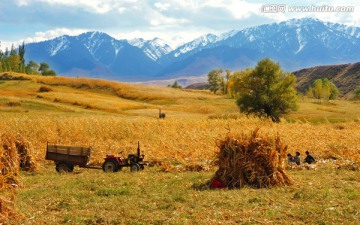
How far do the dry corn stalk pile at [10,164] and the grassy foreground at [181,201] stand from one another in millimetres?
601

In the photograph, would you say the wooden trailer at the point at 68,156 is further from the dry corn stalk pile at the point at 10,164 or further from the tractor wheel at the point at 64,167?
the dry corn stalk pile at the point at 10,164

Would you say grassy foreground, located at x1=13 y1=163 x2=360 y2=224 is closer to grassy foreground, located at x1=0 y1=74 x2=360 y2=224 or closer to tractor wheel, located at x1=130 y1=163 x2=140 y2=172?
grassy foreground, located at x1=0 y1=74 x2=360 y2=224

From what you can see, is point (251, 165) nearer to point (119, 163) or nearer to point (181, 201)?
point (181, 201)

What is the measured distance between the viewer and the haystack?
18031 mm

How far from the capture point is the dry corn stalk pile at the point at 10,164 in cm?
1288

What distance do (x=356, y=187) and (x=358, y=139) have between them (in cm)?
1616

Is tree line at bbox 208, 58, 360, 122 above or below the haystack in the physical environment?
above

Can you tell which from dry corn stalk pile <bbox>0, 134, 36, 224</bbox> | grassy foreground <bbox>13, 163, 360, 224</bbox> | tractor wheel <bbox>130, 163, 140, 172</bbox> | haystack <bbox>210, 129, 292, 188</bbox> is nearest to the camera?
grassy foreground <bbox>13, 163, 360, 224</bbox>

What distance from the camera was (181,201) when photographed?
15156 mm

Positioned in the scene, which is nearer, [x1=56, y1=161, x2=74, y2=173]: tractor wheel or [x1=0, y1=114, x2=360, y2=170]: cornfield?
[x1=56, y1=161, x2=74, y2=173]: tractor wheel

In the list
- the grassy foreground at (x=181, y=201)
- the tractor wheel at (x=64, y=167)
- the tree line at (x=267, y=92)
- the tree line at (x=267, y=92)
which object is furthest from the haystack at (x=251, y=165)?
the tree line at (x=267, y=92)

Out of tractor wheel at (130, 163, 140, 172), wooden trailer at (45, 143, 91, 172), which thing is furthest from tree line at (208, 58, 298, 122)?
wooden trailer at (45, 143, 91, 172)

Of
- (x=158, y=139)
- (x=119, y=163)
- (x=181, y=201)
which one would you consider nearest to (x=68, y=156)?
(x=119, y=163)

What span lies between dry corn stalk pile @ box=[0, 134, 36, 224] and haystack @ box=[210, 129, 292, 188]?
27.6 ft
